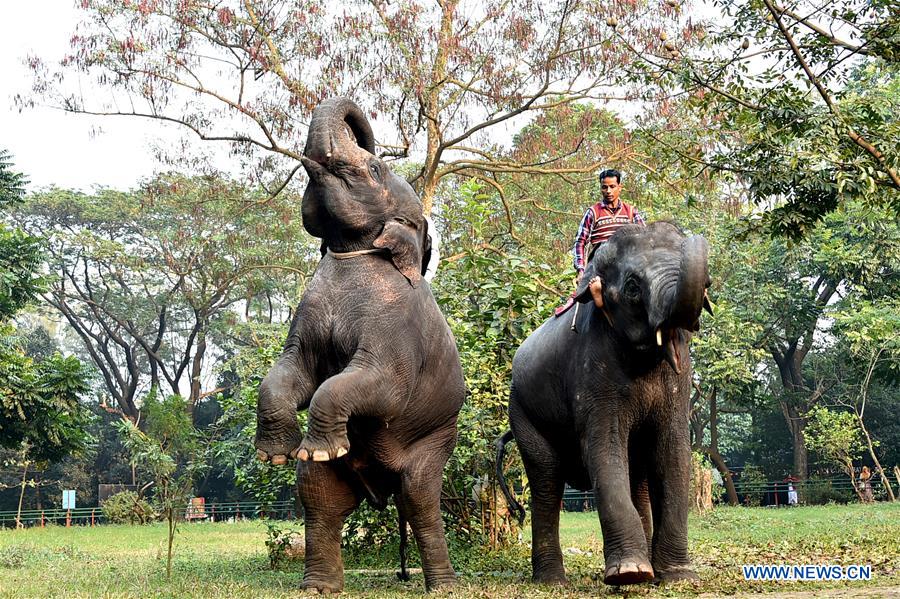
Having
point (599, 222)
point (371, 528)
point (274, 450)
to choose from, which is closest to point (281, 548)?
point (371, 528)

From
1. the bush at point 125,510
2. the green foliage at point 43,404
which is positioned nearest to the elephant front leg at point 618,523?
the green foliage at point 43,404

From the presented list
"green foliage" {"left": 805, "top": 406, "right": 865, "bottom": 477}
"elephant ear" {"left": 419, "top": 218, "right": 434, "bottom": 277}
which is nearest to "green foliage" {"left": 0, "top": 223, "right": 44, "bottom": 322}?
"elephant ear" {"left": 419, "top": 218, "right": 434, "bottom": 277}

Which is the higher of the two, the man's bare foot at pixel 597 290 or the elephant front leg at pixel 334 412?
the man's bare foot at pixel 597 290

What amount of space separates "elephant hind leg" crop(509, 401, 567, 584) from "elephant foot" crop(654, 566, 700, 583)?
78 cm

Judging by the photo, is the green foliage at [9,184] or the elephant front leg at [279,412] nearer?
the elephant front leg at [279,412]

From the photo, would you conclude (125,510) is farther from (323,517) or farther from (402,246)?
(402,246)

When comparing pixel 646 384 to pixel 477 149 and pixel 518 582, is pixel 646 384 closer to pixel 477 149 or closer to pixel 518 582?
pixel 518 582

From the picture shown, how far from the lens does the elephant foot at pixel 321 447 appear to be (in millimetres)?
5582

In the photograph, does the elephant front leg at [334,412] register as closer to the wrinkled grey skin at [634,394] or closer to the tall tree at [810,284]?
the wrinkled grey skin at [634,394]

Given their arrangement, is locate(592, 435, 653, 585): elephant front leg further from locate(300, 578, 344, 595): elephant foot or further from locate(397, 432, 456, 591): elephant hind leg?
locate(300, 578, 344, 595): elephant foot

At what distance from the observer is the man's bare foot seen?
638 centimetres

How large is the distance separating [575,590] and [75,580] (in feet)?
11.2

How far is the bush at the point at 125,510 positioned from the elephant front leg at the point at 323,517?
22.3 metres

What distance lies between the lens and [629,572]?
5734 mm
